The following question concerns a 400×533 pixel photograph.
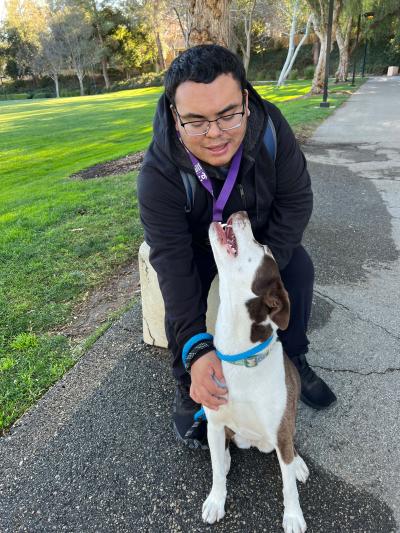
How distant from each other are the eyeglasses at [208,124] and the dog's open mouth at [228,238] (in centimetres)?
47

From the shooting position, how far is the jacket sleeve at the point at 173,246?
2.22 metres

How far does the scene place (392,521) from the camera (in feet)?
6.49

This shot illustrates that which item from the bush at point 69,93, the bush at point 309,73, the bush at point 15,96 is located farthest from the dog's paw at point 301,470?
the bush at point 15,96

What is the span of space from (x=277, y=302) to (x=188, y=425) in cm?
103

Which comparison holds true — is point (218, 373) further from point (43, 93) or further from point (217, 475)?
point (43, 93)

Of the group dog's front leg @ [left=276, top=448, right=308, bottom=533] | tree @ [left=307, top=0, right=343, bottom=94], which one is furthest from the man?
tree @ [left=307, top=0, right=343, bottom=94]

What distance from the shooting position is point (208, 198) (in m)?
2.30

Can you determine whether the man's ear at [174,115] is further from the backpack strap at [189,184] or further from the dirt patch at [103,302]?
the dirt patch at [103,302]

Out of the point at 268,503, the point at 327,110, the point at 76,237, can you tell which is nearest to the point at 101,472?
the point at 268,503

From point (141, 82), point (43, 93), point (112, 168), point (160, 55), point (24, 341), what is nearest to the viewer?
point (24, 341)

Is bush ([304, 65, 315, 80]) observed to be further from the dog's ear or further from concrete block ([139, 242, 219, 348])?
the dog's ear

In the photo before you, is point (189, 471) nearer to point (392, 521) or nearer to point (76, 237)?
point (392, 521)

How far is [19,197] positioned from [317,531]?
7878 millimetres

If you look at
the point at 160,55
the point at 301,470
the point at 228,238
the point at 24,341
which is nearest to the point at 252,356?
the point at 228,238
